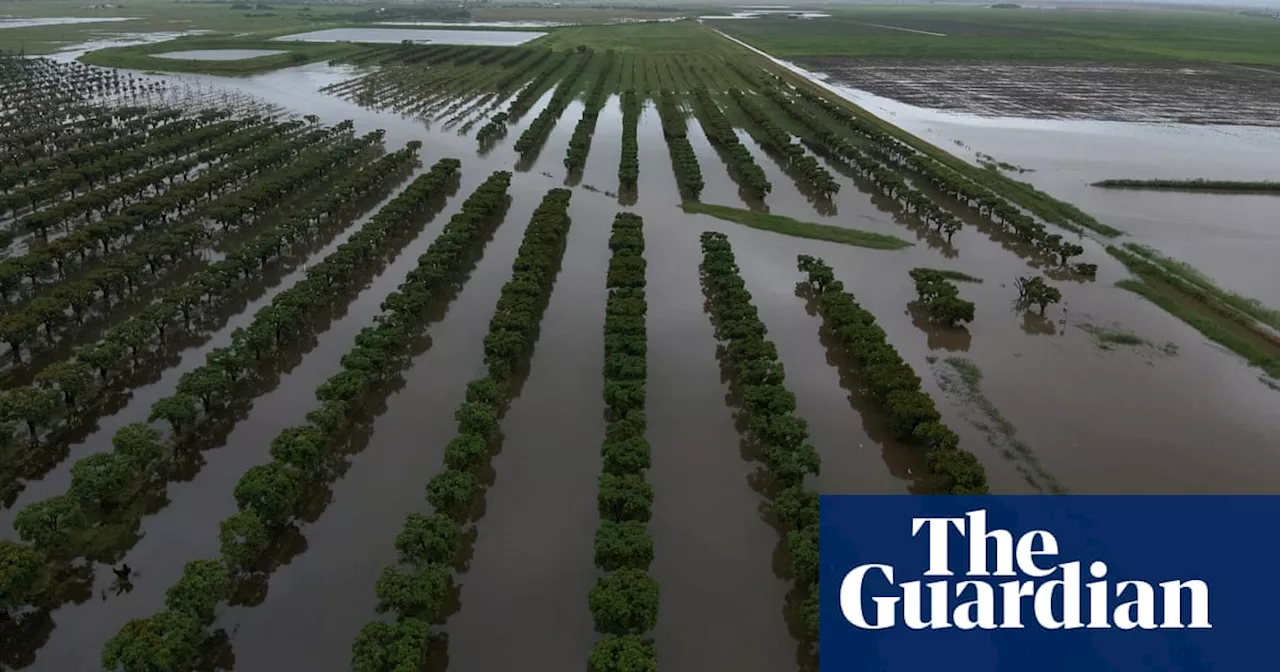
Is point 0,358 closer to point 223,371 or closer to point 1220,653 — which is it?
point 223,371

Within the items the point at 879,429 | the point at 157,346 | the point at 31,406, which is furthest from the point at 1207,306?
the point at 31,406

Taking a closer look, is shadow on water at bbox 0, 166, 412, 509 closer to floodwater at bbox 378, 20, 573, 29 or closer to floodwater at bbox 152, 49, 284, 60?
floodwater at bbox 152, 49, 284, 60

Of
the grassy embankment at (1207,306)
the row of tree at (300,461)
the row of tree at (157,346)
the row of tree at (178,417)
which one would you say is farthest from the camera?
the grassy embankment at (1207,306)

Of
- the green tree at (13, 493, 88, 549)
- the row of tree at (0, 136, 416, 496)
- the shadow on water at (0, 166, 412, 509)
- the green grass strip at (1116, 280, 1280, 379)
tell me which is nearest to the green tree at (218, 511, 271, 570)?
the green tree at (13, 493, 88, 549)

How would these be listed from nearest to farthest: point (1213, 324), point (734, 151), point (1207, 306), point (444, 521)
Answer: point (444, 521) → point (1213, 324) → point (1207, 306) → point (734, 151)

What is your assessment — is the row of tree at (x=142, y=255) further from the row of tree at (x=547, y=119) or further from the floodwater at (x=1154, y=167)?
→ the floodwater at (x=1154, y=167)

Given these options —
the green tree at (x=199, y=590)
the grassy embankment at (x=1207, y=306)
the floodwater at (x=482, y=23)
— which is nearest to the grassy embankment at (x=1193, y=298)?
the grassy embankment at (x=1207, y=306)

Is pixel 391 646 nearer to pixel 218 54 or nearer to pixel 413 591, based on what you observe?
pixel 413 591
